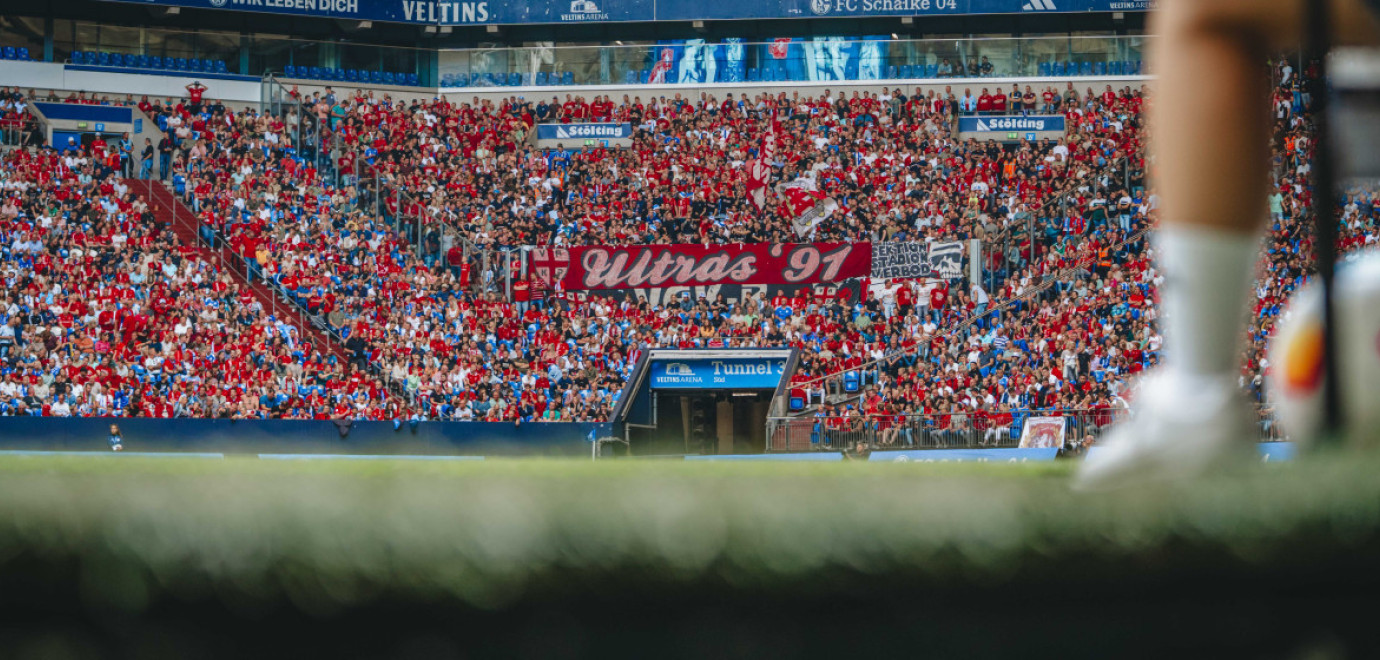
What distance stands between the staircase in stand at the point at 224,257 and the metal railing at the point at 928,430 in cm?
1079

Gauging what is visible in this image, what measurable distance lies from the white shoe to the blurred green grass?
0.70ft

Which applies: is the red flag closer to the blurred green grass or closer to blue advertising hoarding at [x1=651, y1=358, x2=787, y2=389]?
blue advertising hoarding at [x1=651, y1=358, x2=787, y2=389]

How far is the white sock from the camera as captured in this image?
55.9 inches

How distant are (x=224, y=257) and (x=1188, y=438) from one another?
3021 centimetres

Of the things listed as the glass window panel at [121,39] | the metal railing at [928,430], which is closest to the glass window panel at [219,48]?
the glass window panel at [121,39]

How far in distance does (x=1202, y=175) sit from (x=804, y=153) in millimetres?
31514

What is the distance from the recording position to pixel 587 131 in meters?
35.2

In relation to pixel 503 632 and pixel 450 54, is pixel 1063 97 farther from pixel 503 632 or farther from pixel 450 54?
pixel 503 632

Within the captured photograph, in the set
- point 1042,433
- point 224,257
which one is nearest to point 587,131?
point 224,257

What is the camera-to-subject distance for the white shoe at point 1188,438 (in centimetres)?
140

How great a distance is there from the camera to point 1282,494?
114 centimetres

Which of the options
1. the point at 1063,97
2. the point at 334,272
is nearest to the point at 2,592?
the point at 334,272

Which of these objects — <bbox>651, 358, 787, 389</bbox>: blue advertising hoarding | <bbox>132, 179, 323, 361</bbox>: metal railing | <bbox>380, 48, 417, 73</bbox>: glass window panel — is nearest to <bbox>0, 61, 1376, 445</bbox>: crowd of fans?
<bbox>132, 179, 323, 361</bbox>: metal railing

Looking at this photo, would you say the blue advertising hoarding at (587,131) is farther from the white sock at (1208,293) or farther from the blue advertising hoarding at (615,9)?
the white sock at (1208,293)
